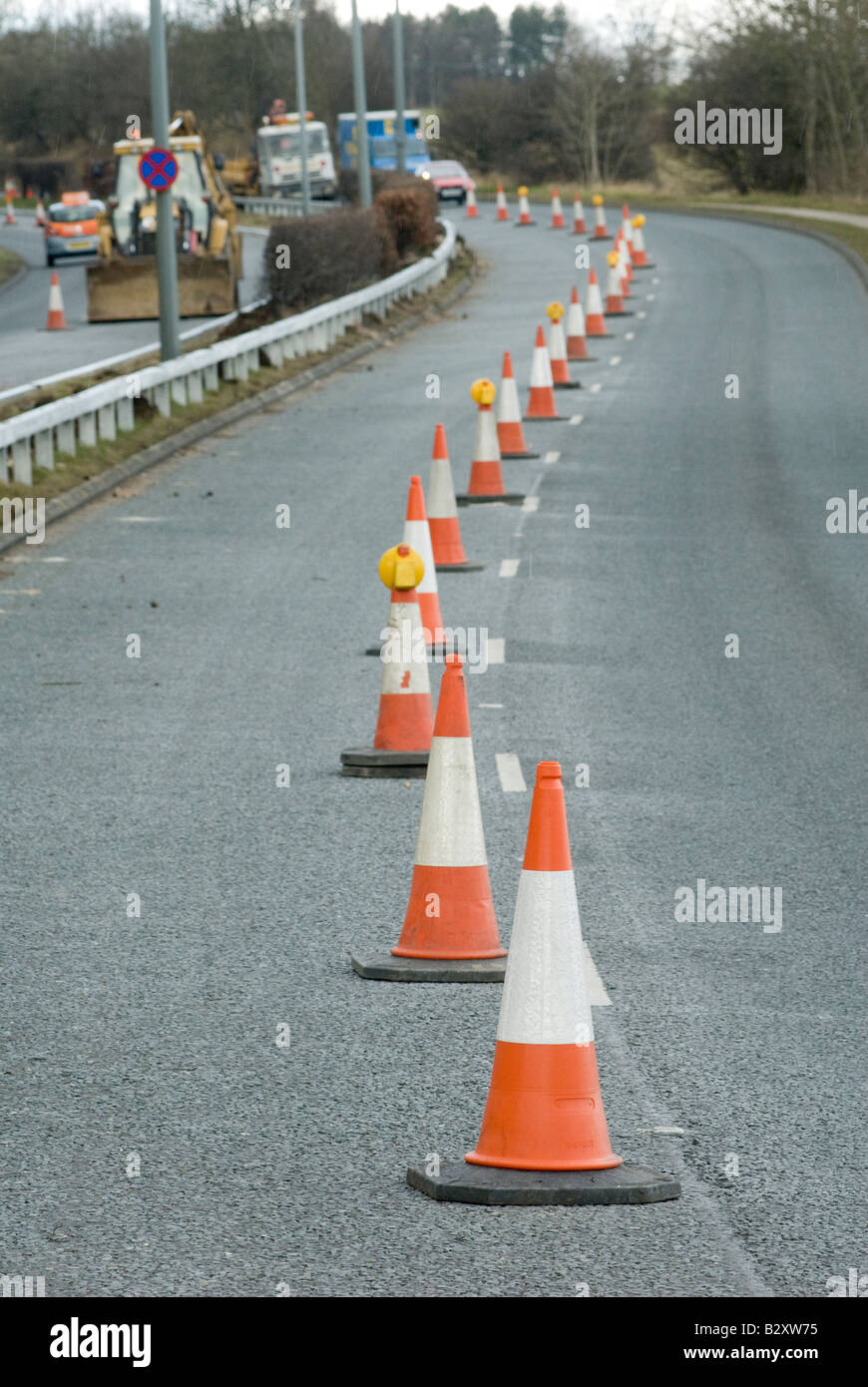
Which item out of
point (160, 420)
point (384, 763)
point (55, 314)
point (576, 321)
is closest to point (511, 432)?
point (160, 420)

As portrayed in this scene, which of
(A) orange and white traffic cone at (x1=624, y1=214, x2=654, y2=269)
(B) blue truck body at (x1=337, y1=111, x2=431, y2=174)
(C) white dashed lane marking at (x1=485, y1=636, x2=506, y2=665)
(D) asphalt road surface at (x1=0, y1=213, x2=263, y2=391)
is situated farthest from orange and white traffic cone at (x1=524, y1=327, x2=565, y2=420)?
(B) blue truck body at (x1=337, y1=111, x2=431, y2=174)

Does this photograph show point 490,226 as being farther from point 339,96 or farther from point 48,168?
point 339,96

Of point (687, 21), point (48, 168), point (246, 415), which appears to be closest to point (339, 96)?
point (48, 168)

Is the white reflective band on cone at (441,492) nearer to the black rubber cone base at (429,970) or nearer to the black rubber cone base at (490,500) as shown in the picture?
the black rubber cone base at (490,500)

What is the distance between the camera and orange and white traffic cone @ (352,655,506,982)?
21.5 ft

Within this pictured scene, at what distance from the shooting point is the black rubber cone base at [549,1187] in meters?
4.74

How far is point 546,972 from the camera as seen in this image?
4.98m

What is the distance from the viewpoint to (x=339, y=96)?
108188 millimetres

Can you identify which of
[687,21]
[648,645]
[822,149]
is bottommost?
[648,645]

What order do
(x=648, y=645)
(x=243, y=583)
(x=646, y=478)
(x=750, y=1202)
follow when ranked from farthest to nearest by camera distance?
(x=646, y=478), (x=243, y=583), (x=648, y=645), (x=750, y=1202)

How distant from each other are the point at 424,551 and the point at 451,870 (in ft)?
14.0

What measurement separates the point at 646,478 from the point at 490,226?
4158 centimetres

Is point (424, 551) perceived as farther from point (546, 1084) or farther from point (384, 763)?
point (546, 1084)

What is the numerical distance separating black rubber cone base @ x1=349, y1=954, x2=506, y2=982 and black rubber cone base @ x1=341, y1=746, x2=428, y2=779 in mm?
2721
